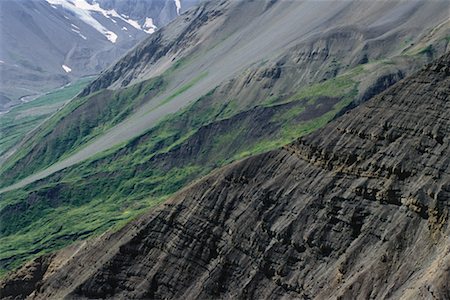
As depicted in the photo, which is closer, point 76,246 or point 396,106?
point 396,106

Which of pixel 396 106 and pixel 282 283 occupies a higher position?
pixel 396 106

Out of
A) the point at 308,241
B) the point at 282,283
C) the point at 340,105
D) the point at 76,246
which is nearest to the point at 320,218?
the point at 308,241

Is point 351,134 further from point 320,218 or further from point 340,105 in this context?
point 340,105

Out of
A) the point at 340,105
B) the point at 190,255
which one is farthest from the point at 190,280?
the point at 340,105

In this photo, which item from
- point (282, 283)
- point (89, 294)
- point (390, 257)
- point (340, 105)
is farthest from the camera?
point (340, 105)

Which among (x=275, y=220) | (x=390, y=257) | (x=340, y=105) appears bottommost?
(x=340, y=105)

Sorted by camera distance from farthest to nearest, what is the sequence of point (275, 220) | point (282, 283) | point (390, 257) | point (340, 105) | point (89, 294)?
point (340, 105) → point (89, 294) → point (275, 220) → point (282, 283) → point (390, 257)
